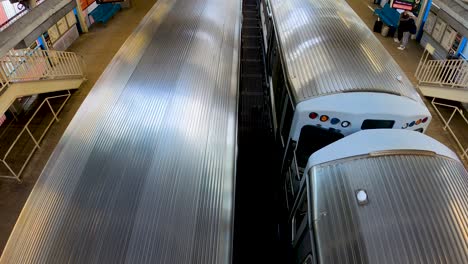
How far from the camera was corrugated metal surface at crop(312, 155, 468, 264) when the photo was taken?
2162 millimetres

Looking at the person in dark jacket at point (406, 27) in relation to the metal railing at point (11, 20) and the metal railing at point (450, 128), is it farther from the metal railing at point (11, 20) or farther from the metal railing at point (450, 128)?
the metal railing at point (11, 20)

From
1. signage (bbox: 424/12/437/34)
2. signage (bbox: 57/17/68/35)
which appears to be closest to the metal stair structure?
signage (bbox: 424/12/437/34)

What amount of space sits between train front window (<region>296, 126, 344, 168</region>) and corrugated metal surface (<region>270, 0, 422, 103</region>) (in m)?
0.43

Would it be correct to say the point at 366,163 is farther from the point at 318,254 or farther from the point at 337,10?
the point at 337,10

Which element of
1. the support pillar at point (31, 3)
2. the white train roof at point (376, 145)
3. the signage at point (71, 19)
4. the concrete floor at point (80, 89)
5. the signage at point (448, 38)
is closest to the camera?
the white train roof at point (376, 145)

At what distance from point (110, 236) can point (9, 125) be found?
6.12m

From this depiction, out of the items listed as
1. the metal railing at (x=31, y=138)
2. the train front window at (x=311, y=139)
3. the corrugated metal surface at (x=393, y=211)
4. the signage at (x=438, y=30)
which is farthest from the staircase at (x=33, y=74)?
the signage at (x=438, y=30)

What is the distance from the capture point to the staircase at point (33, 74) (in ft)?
19.0

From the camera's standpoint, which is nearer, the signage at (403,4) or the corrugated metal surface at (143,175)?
the corrugated metal surface at (143,175)

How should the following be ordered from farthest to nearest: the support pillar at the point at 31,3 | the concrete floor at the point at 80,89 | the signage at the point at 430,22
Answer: the signage at the point at 430,22 < the support pillar at the point at 31,3 < the concrete floor at the point at 80,89

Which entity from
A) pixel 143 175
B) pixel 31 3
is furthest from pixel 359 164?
pixel 31 3

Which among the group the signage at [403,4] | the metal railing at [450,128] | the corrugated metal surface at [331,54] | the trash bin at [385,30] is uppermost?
the corrugated metal surface at [331,54]

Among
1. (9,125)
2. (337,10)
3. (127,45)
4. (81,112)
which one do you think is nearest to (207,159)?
(81,112)

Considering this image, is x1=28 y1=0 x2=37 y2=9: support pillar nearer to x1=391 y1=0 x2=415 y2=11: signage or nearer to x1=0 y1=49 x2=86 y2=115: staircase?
x1=0 y1=49 x2=86 y2=115: staircase
